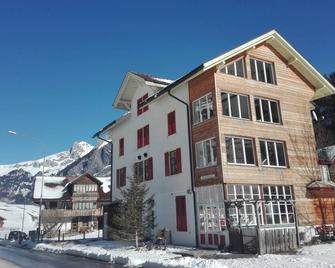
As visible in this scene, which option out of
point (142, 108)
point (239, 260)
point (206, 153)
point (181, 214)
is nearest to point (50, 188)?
point (142, 108)

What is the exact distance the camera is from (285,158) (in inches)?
995

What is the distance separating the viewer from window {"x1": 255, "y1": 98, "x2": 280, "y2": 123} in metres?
25.0

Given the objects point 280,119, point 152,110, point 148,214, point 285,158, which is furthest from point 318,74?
point 148,214

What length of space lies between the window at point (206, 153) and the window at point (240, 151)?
36.3 inches

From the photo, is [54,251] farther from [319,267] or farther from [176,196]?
[319,267]

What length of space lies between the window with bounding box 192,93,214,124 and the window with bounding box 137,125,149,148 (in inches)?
279

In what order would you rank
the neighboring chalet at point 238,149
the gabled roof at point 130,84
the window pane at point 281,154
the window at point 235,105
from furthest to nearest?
the gabled roof at point 130,84, the window pane at point 281,154, the window at point 235,105, the neighboring chalet at point 238,149

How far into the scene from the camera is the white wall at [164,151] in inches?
998

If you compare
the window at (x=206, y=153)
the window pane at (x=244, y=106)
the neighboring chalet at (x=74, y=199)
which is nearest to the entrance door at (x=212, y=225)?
the window at (x=206, y=153)

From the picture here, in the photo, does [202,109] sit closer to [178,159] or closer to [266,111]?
[178,159]

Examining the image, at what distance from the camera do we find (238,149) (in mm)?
23391

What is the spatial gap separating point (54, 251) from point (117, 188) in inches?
399

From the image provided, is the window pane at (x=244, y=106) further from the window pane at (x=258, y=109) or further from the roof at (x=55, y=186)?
the roof at (x=55, y=186)

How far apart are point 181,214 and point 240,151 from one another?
19.8 feet
